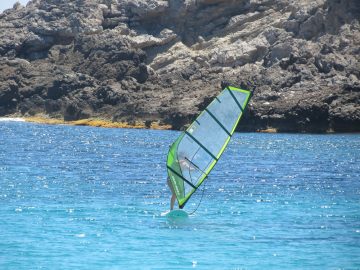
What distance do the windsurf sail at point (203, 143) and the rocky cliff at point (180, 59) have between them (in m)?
60.1

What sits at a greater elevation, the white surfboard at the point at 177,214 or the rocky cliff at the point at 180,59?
the white surfboard at the point at 177,214

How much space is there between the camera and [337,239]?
23734 millimetres

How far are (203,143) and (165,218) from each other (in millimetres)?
3010

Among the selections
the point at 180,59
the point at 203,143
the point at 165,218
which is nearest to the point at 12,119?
the point at 180,59

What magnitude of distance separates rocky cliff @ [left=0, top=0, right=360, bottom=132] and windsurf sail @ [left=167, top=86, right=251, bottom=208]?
197 ft

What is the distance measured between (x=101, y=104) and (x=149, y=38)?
2070 cm

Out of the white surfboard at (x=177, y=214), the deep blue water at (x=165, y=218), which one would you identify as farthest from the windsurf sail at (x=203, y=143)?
the deep blue water at (x=165, y=218)

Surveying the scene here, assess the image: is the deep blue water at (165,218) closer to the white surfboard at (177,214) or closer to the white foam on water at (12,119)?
the white surfboard at (177,214)

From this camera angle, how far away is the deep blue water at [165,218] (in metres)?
20.8

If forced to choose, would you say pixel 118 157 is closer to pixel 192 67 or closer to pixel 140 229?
pixel 140 229

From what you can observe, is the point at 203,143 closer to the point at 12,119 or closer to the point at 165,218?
the point at 165,218

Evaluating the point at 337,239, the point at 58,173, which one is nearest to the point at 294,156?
the point at 58,173

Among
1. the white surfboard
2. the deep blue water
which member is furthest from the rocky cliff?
the white surfboard

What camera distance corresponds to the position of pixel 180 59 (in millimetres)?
114250
